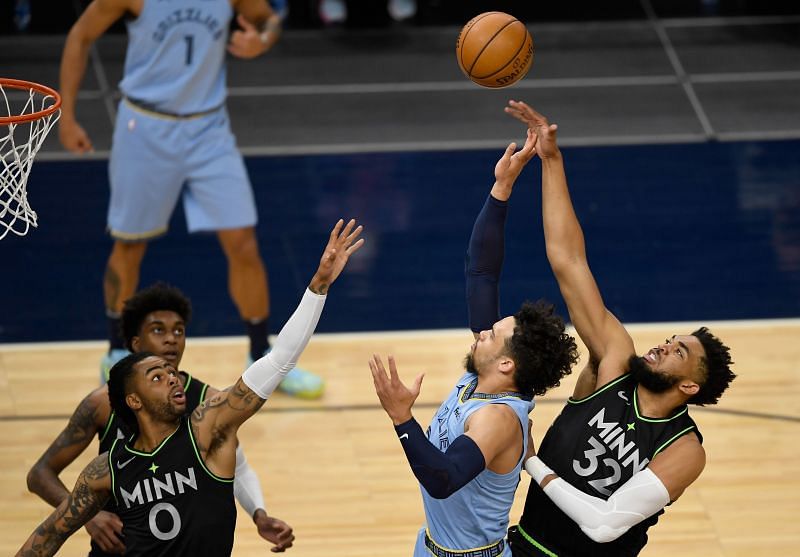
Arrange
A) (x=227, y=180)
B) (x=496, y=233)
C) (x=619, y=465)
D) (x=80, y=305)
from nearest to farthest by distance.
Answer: (x=619, y=465), (x=496, y=233), (x=227, y=180), (x=80, y=305)

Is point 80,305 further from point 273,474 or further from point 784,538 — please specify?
point 784,538

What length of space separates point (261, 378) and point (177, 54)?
2.88 metres

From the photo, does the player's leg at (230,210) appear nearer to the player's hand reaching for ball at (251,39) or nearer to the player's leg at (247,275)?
the player's leg at (247,275)

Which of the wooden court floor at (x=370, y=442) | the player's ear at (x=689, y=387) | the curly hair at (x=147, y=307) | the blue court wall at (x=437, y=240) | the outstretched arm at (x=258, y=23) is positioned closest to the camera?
the player's ear at (x=689, y=387)

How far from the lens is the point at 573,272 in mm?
4418

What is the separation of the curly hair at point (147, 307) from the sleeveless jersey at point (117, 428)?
35 cm

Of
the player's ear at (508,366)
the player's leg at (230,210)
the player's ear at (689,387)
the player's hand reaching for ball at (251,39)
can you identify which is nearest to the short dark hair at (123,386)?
the player's ear at (508,366)

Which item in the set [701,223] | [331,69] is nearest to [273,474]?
[701,223]

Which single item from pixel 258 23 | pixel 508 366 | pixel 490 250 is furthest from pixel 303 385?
pixel 508 366

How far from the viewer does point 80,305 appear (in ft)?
25.1

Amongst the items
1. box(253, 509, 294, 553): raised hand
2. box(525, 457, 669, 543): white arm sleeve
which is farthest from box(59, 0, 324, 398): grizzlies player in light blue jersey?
box(525, 457, 669, 543): white arm sleeve

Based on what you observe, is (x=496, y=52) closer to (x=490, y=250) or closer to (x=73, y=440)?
(x=490, y=250)

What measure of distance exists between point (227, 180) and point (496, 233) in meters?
2.36

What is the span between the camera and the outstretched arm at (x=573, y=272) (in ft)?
14.4
